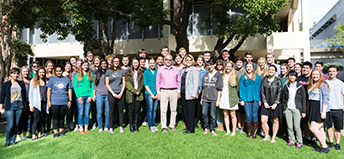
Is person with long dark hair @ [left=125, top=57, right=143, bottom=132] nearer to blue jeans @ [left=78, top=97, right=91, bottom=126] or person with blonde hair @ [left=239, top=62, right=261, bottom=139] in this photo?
blue jeans @ [left=78, top=97, right=91, bottom=126]

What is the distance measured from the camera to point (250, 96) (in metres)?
5.75

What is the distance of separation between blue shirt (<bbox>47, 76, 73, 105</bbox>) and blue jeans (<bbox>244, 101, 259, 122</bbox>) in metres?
4.58

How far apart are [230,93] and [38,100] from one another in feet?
15.9

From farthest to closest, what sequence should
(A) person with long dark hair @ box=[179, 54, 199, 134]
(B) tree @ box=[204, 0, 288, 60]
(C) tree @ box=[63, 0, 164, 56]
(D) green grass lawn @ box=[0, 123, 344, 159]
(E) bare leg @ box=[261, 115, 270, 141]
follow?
1. (C) tree @ box=[63, 0, 164, 56]
2. (B) tree @ box=[204, 0, 288, 60]
3. (A) person with long dark hair @ box=[179, 54, 199, 134]
4. (E) bare leg @ box=[261, 115, 270, 141]
5. (D) green grass lawn @ box=[0, 123, 344, 159]

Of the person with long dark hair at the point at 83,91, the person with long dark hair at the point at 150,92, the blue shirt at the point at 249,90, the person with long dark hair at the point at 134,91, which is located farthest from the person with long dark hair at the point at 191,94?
the person with long dark hair at the point at 83,91

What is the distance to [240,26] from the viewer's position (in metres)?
9.09

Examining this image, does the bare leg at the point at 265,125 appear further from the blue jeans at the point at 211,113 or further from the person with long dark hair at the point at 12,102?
the person with long dark hair at the point at 12,102

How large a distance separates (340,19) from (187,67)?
189ft

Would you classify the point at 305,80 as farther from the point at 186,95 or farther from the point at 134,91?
the point at 134,91

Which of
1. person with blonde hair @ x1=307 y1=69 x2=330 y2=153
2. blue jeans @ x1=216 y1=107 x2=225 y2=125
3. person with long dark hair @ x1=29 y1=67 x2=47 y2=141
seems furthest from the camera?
blue jeans @ x1=216 y1=107 x2=225 y2=125

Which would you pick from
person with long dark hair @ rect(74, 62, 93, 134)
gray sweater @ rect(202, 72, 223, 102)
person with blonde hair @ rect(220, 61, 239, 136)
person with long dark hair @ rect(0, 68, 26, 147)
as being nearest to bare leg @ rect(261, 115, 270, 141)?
person with blonde hair @ rect(220, 61, 239, 136)

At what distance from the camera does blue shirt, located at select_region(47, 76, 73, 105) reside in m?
5.92

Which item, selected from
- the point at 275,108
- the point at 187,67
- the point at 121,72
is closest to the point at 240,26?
the point at 187,67

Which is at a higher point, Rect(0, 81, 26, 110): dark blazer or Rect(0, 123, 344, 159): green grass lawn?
Rect(0, 81, 26, 110): dark blazer
